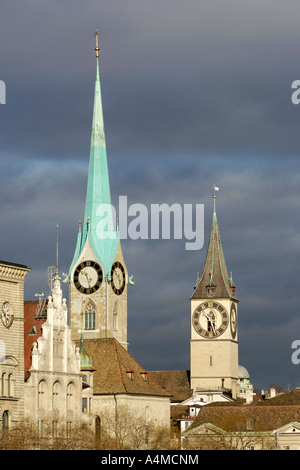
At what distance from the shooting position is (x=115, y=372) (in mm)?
151375

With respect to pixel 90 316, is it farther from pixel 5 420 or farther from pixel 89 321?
pixel 5 420

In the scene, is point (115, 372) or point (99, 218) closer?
point (115, 372)

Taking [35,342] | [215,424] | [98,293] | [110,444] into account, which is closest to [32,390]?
[35,342]

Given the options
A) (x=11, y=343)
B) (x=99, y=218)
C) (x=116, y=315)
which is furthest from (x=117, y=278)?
(x=11, y=343)

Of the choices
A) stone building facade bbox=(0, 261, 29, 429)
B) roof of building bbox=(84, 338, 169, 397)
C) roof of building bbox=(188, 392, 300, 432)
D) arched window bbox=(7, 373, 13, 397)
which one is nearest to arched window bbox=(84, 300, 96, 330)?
roof of building bbox=(188, 392, 300, 432)

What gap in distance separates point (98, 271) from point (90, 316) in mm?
5139

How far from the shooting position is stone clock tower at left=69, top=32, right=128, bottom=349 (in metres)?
185

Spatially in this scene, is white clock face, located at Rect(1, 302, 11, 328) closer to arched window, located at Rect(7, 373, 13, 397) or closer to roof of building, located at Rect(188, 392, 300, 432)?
arched window, located at Rect(7, 373, 13, 397)

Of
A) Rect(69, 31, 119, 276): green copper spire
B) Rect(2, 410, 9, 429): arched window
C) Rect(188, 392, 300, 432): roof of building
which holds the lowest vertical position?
Rect(2, 410, 9, 429): arched window

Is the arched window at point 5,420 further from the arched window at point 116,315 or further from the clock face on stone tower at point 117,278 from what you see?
the clock face on stone tower at point 117,278

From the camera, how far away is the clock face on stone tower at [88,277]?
7288 inches

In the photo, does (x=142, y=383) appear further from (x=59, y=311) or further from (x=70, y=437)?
(x=70, y=437)

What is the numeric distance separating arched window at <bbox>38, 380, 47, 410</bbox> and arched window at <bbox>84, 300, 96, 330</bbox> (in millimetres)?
46334

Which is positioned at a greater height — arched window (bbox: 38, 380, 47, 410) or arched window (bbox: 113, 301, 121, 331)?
arched window (bbox: 113, 301, 121, 331)
